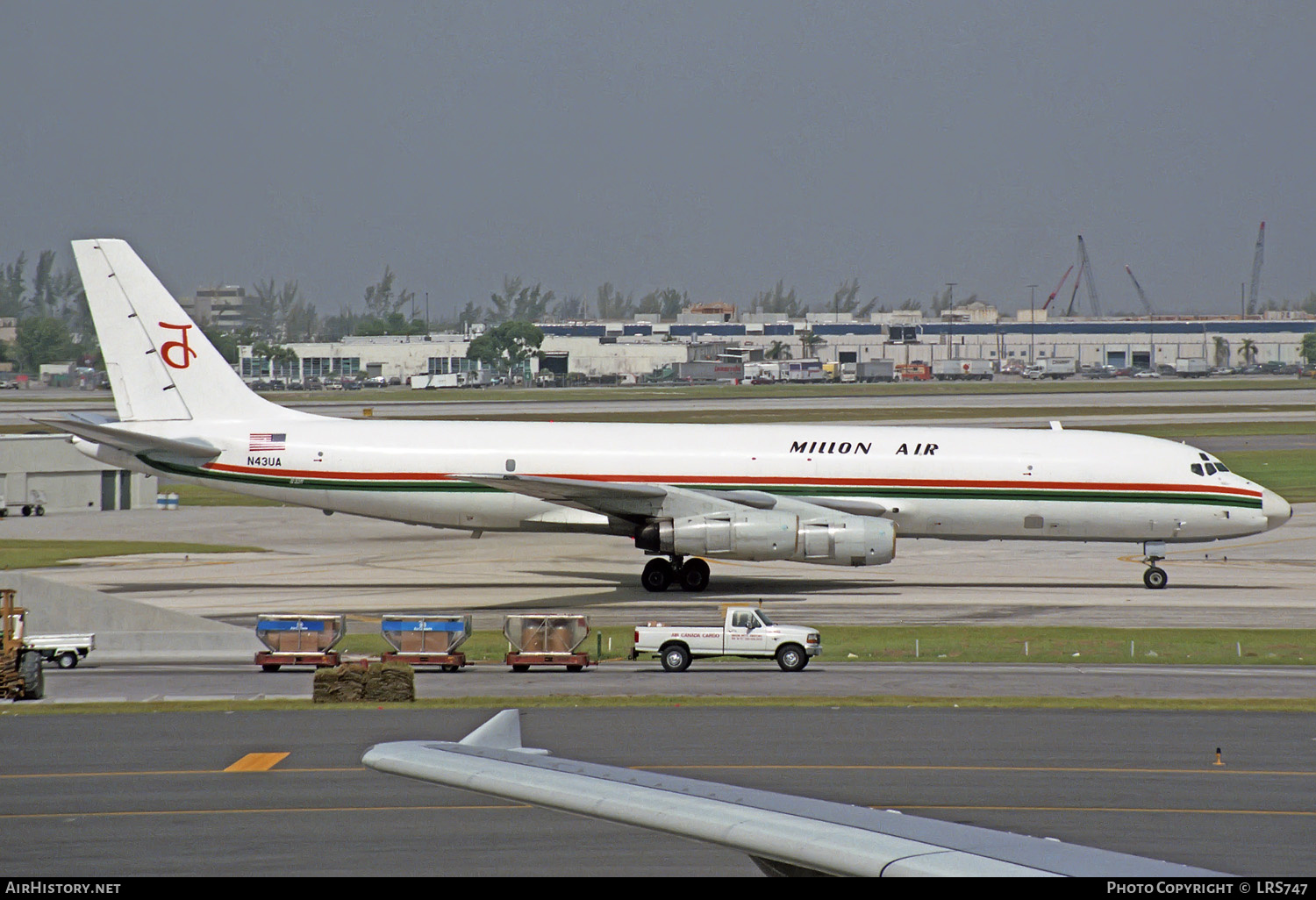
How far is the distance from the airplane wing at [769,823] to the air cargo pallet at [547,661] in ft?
65.4

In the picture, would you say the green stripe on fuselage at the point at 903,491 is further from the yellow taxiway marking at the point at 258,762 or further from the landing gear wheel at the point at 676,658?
the yellow taxiway marking at the point at 258,762

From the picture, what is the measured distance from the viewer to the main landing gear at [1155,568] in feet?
136

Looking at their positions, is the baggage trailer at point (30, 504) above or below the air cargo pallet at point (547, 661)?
below

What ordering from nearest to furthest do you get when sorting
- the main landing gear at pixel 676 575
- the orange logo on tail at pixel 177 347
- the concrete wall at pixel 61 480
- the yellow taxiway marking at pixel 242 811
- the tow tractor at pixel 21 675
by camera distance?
1. the yellow taxiway marking at pixel 242 811
2. the tow tractor at pixel 21 675
3. the main landing gear at pixel 676 575
4. the orange logo on tail at pixel 177 347
5. the concrete wall at pixel 61 480

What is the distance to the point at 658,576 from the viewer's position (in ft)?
136

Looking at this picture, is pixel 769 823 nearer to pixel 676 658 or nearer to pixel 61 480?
pixel 676 658

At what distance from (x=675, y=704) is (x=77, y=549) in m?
33.6

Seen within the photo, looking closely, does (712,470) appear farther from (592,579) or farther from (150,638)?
(150,638)

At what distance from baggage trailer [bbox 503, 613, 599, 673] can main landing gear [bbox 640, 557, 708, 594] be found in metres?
11.8

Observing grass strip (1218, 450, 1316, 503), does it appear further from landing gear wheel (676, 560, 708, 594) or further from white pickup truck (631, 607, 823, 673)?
white pickup truck (631, 607, 823, 673)

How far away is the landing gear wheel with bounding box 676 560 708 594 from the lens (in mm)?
41562

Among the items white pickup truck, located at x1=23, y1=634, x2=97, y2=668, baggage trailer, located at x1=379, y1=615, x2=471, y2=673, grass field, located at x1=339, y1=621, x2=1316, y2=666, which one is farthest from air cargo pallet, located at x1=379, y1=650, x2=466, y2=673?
white pickup truck, located at x1=23, y1=634, x2=97, y2=668

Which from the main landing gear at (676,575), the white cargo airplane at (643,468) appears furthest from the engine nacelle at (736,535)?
the main landing gear at (676,575)

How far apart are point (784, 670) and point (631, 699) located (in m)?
5.33
